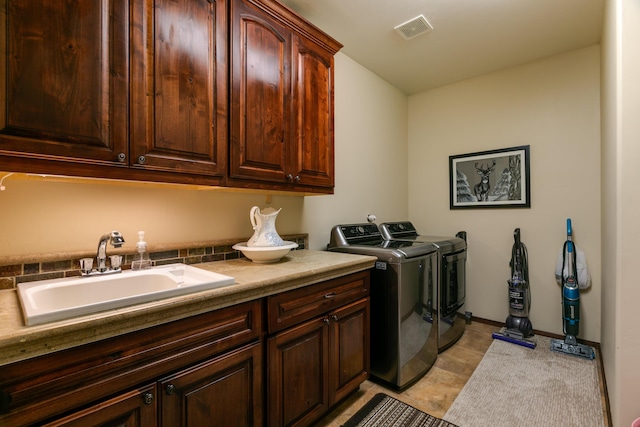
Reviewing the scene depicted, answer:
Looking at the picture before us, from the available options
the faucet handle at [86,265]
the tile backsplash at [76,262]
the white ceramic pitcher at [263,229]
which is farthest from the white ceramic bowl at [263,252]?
the faucet handle at [86,265]

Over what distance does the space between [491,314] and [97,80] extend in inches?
144

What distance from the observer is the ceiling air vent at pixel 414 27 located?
223cm

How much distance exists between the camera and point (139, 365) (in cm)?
96

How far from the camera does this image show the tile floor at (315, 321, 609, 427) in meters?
1.79

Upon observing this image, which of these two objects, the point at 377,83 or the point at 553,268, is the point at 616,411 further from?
the point at 377,83

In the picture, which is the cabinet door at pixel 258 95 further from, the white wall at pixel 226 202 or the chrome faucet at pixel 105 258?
the chrome faucet at pixel 105 258

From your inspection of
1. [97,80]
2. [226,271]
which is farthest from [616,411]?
[97,80]

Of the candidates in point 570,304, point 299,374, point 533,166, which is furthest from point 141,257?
point 533,166

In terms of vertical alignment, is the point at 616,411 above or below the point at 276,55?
below

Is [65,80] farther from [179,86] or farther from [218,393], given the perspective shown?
[218,393]

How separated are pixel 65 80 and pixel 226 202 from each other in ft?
3.23

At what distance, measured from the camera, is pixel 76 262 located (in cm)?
132

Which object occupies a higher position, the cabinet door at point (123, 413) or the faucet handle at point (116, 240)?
the faucet handle at point (116, 240)

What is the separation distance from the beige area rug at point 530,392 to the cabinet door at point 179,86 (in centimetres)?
203
